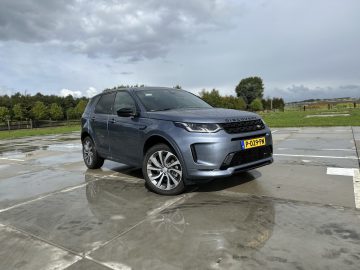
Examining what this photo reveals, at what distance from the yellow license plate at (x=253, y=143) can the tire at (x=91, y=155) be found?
3.56 meters

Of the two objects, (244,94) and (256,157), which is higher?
(244,94)

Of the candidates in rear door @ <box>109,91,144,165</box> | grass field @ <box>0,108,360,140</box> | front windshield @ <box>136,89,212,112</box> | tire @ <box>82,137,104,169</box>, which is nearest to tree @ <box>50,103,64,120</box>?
grass field @ <box>0,108,360,140</box>

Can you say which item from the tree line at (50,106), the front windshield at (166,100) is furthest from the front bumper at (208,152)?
the tree line at (50,106)

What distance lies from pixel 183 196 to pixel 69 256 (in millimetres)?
2002

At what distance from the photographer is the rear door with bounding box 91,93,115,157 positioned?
20.5 ft

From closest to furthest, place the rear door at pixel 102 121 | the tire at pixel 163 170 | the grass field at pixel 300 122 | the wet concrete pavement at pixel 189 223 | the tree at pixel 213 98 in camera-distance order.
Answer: the wet concrete pavement at pixel 189 223
the tire at pixel 163 170
the rear door at pixel 102 121
the grass field at pixel 300 122
the tree at pixel 213 98

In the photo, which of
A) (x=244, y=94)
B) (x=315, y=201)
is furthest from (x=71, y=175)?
(x=244, y=94)

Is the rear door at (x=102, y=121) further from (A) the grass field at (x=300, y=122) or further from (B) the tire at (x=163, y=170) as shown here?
(A) the grass field at (x=300, y=122)

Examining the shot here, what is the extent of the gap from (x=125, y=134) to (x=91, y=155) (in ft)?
5.86

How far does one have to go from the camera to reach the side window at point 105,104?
6.30m

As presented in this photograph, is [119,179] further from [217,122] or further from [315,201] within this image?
[315,201]

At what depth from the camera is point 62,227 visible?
3688 millimetres

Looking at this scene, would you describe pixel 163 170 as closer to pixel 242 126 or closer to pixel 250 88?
pixel 242 126

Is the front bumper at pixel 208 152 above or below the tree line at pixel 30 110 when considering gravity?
below
